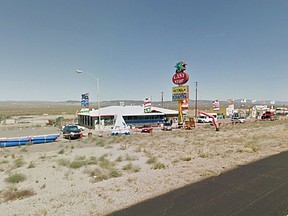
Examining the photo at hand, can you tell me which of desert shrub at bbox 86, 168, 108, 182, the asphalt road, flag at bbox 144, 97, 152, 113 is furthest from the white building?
the asphalt road

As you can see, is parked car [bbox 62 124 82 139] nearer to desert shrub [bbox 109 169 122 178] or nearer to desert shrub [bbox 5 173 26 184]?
desert shrub [bbox 5 173 26 184]

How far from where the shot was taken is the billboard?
31406mm

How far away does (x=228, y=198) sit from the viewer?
607 cm

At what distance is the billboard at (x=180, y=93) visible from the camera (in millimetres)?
31406

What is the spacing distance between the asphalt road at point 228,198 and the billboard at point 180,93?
23.7m

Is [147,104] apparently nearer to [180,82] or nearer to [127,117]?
[127,117]

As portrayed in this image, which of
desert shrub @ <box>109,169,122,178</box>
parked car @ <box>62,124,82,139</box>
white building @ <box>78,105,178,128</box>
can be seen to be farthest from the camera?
white building @ <box>78,105,178,128</box>

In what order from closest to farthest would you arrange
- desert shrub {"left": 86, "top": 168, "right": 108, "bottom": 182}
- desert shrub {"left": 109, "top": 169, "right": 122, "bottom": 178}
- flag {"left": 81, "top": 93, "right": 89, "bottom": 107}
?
desert shrub {"left": 86, "top": 168, "right": 108, "bottom": 182}, desert shrub {"left": 109, "top": 169, "right": 122, "bottom": 178}, flag {"left": 81, "top": 93, "right": 89, "bottom": 107}

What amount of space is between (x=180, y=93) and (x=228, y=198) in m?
26.8

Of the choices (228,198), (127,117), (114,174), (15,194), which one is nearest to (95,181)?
(114,174)

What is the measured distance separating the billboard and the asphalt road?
77.6 ft

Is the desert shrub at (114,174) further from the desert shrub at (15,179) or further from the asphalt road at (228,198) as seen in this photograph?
the desert shrub at (15,179)

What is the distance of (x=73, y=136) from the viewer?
2397cm

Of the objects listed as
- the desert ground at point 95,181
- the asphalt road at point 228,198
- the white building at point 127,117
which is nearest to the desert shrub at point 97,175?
the desert ground at point 95,181
